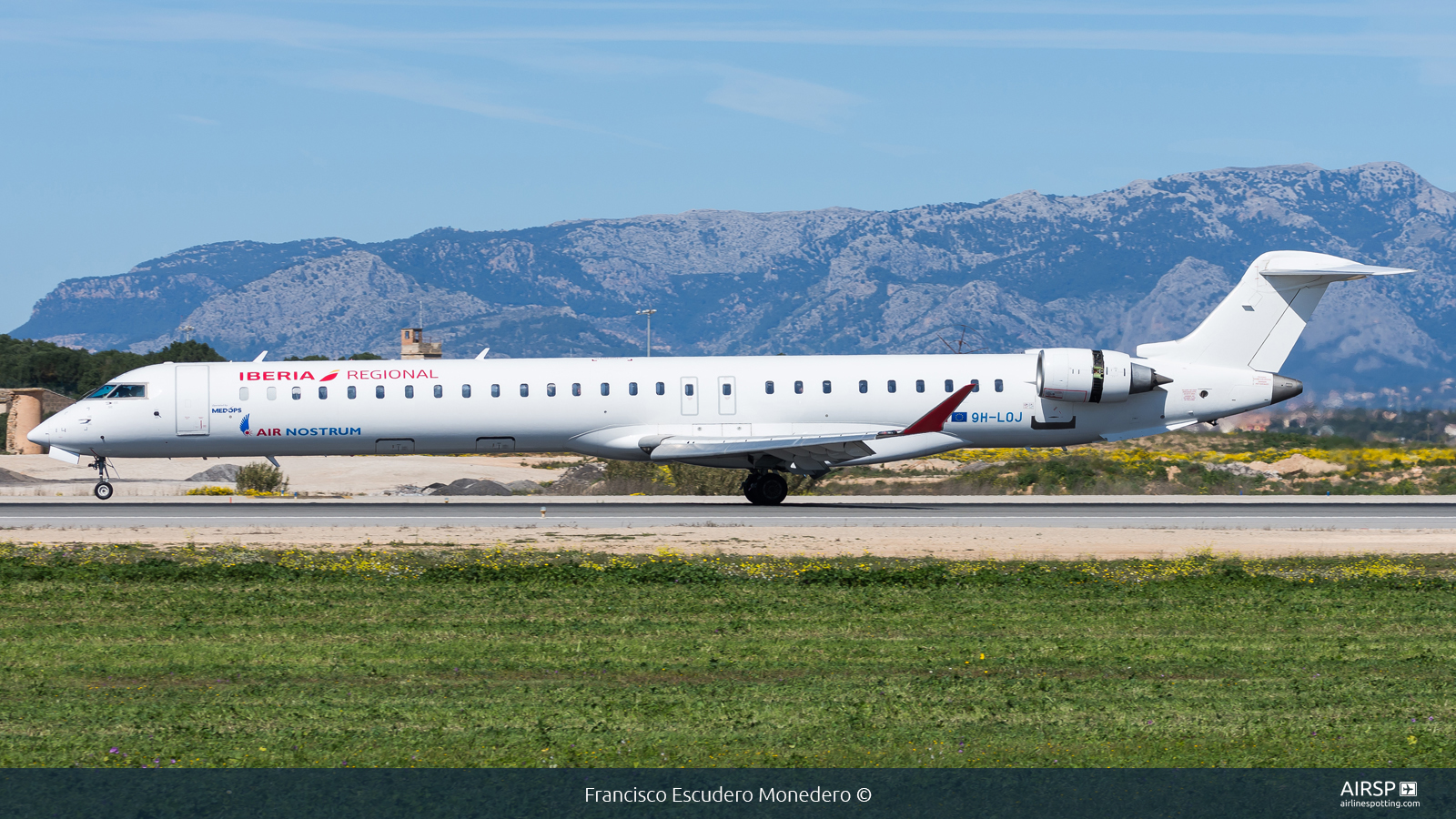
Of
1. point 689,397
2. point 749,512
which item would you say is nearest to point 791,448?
point 749,512

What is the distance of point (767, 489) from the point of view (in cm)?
3159

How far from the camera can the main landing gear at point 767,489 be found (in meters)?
31.6

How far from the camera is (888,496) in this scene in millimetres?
35812

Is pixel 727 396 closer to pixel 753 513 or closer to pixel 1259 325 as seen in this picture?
pixel 753 513

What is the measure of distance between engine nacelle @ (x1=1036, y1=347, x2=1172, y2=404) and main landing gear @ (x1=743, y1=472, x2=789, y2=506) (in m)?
6.19

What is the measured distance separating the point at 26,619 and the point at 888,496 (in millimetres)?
24112

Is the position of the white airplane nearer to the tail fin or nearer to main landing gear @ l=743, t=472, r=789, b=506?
main landing gear @ l=743, t=472, r=789, b=506

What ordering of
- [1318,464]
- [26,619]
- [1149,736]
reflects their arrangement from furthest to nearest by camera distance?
1. [1318,464]
2. [26,619]
3. [1149,736]

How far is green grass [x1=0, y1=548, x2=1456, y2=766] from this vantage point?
8.98 m

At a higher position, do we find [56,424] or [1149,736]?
[56,424]
